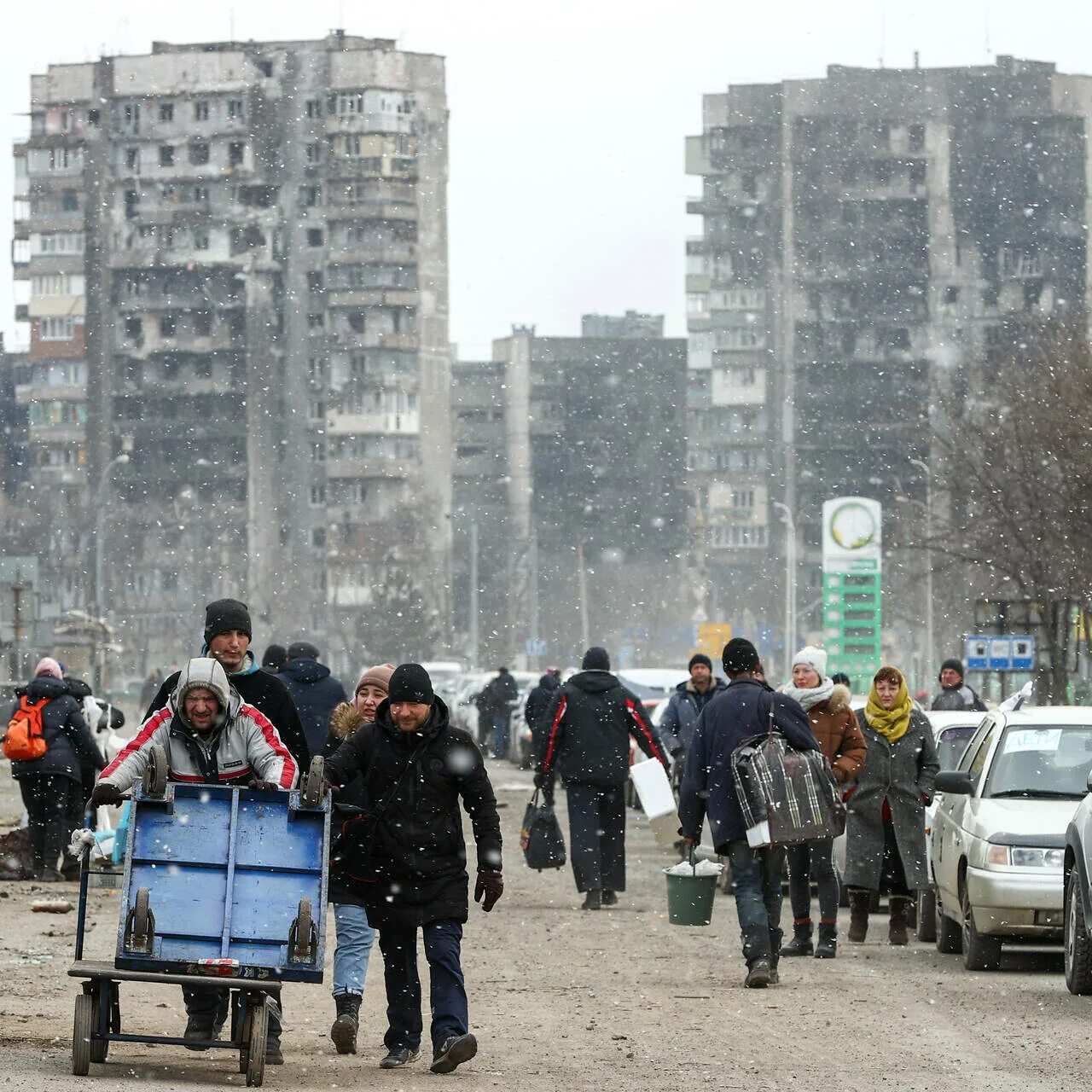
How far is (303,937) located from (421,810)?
0.81m

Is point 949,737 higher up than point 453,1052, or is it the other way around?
point 949,737

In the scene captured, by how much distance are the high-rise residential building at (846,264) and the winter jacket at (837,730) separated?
124904mm

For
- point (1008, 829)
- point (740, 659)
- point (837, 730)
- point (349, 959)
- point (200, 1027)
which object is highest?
point (740, 659)

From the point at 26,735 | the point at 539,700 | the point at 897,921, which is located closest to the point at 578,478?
the point at 539,700

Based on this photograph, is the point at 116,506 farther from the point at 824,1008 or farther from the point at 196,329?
the point at 824,1008

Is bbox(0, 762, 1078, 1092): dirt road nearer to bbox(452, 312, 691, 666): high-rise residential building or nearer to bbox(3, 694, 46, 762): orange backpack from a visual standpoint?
bbox(3, 694, 46, 762): orange backpack

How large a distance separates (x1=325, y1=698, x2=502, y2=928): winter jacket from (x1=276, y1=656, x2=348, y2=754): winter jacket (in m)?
5.57

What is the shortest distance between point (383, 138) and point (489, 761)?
96.4m

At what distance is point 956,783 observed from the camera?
13.6m

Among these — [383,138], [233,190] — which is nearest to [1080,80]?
[383,138]

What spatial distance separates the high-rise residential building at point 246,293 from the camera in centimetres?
14438

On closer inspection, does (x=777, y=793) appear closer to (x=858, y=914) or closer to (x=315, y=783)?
(x=858, y=914)

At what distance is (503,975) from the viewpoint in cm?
1362

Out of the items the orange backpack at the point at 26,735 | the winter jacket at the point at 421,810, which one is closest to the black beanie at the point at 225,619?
the winter jacket at the point at 421,810
